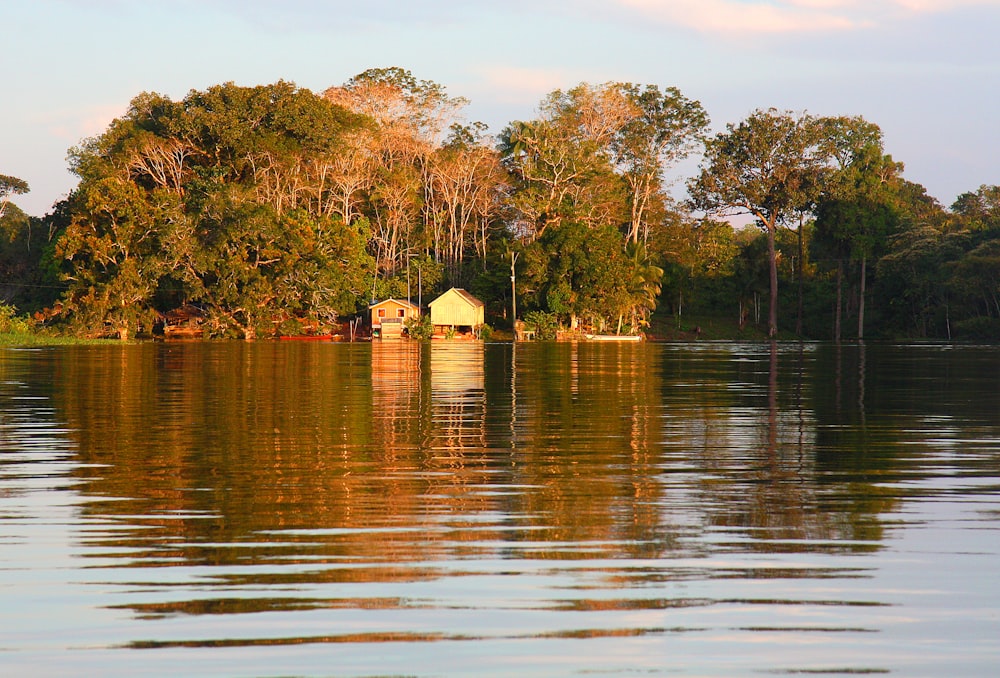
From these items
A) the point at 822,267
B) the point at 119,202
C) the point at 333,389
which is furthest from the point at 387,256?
the point at 333,389

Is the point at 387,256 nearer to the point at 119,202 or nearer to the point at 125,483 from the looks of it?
the point at 119,202

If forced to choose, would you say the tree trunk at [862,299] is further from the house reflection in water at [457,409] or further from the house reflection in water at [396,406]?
the house reflection in water at [396,406]

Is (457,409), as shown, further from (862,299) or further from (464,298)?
(862,299)

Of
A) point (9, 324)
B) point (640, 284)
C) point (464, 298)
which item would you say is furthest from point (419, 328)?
point (9, 324)

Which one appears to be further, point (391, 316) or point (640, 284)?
point (640, 284)

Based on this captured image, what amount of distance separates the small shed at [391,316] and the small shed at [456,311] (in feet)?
4.55

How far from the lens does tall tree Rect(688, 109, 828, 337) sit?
81.2 m

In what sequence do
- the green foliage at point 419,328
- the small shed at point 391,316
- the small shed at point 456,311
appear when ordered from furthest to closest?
the small shed at point 456,311
the small shed at point 391,316
the green foliage at point 419,328

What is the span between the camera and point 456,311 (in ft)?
235

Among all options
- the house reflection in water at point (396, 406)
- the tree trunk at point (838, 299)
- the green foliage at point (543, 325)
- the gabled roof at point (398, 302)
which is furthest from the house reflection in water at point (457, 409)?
the tree trunk at point (838, 299)

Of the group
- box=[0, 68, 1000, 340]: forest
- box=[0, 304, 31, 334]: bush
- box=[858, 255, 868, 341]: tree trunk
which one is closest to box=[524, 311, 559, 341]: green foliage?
box=[0, 68, 1000, 340]: forest

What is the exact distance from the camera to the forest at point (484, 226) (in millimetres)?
64938

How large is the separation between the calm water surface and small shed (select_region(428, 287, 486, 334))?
5604 cm

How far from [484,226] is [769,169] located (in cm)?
2207
